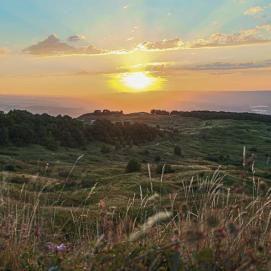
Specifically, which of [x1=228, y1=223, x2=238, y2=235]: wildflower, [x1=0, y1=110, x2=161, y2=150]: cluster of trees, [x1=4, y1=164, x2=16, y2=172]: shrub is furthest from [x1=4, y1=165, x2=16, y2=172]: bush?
[x1=228, y1=223, x2=238, y2=235]: wildflower

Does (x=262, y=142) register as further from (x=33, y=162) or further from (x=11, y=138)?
(x=33, y=162)

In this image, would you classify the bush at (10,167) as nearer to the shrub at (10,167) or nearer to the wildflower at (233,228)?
the shrub at (10,167)

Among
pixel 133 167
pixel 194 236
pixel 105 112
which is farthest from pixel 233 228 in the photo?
pixel 105 112

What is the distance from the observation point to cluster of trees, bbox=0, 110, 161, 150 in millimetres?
71875

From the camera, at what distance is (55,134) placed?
259 feet

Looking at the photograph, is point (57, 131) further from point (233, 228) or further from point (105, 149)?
point (233, 228)

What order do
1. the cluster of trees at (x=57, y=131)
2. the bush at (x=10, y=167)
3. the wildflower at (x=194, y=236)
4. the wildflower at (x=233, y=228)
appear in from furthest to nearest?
the cluster of trees at (x=57, y=131)
the bush at (x=10, y=167)
the wildflower at (x=233, y=228)
the wildflower at (x=194, y=236)

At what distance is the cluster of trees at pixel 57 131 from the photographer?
2830 inches

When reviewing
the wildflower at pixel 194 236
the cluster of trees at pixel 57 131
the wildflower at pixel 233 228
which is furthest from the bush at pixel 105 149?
the wildflower at pixel 194 236

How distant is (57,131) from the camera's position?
79.4 meters

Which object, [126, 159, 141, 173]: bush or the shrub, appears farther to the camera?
[126, 159, 141, 173]: bush

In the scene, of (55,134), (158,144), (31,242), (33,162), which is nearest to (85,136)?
(55,134)

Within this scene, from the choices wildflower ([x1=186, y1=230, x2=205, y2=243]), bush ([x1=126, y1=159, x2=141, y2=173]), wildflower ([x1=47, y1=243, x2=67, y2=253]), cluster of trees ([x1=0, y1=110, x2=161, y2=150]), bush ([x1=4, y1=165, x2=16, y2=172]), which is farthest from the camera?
cluster of trees ([x1=0, y1=110, x2=161, y2=150])

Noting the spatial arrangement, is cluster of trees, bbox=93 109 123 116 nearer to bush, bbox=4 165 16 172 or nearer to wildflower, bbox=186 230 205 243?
bush, bbox=4 165 16 172
